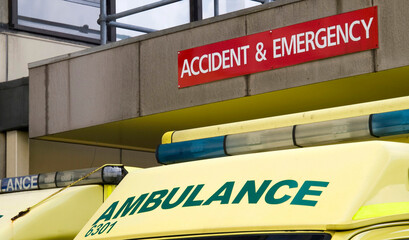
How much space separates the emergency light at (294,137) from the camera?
4465 mm

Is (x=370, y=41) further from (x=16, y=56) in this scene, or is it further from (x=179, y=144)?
(x=16, y=56)

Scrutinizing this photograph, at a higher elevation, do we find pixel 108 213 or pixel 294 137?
pixel 294 137

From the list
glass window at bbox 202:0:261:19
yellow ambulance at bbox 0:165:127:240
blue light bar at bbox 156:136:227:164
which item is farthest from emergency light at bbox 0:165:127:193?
glass window at bbox 202:0:261:19

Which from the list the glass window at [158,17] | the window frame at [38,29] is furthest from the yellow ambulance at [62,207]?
the window frame at [38,29]

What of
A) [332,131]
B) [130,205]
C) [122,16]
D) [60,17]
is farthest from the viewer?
[60,17]

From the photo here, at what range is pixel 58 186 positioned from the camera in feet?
21.1

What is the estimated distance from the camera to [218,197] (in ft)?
13.7

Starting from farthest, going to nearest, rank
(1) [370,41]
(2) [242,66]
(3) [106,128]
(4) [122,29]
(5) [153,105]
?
(4) [122,29] → (3) [106,128] → (5) [153,105] → (2) [242,66] → (1) [370,41]

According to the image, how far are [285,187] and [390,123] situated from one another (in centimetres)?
76

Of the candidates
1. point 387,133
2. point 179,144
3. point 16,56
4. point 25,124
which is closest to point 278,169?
point 387,133

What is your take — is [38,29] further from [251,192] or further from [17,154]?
[251,192]

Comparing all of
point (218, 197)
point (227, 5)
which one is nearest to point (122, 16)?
point (227, 5)

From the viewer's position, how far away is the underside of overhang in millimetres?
9836

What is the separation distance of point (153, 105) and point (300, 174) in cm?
773
